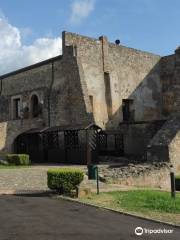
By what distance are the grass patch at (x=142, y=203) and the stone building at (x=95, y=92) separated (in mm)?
12540

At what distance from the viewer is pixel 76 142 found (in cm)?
2870

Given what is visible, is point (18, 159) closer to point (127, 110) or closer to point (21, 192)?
point (127, 110)

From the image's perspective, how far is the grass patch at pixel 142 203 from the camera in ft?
35.7

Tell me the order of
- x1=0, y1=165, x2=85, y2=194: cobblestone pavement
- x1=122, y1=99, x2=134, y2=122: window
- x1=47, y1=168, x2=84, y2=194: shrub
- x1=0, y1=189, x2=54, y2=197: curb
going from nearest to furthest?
1. x1=47, y1=168, x2=84, y2=194: shrub
2. x1=0, y1=189, x2=54, y2=197: curb
3. x1=0, y1=165, x2=85, y2=194: cobblestone pavement
4. x1=122, y1=99, x2=134, y2=122: window

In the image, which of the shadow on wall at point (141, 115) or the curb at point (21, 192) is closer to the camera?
the curb at point (21, 192)

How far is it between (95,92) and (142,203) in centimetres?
1939

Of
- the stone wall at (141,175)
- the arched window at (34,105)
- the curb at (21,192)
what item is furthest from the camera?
the arched window at (34,105)

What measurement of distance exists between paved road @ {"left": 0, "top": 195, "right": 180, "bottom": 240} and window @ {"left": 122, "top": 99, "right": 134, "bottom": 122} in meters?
21.8

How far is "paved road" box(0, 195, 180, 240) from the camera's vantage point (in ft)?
27.0

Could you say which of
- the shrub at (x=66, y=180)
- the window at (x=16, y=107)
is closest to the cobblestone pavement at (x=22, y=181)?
the shrub at (x=66, y=180)

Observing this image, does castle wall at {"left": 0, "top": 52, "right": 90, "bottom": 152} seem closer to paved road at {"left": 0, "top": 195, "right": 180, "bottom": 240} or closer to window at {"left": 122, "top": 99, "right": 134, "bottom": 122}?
window at {"left": 122, "top": 99, "right": 134, "bottom": 122}

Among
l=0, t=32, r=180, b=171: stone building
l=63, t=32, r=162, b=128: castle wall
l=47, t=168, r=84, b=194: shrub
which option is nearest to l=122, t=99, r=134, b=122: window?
l=0, t=32, r=180, b=171: stone building

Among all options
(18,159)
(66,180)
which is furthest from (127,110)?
(66,180)

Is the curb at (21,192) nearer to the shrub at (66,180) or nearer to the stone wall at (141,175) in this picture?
the shrub at (66,180)
